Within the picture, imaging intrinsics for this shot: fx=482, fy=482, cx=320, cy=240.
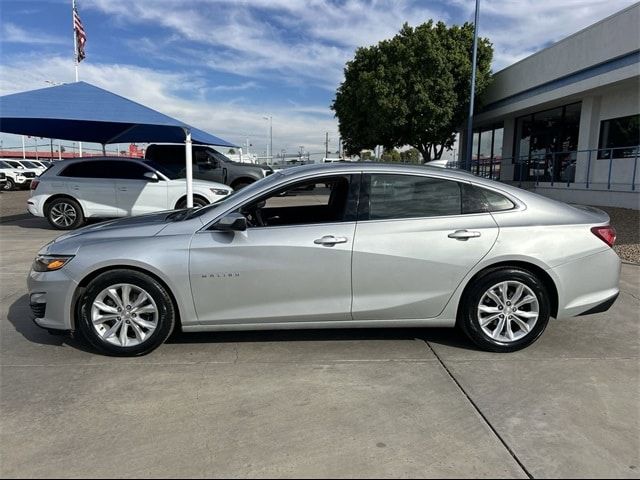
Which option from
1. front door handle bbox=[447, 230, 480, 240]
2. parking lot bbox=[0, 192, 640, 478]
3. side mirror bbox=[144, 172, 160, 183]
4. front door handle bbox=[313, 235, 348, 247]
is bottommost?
parking lot bbox=[0, 192, 640, 478]

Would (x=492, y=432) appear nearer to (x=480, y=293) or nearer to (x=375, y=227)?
(x=480, y=293)

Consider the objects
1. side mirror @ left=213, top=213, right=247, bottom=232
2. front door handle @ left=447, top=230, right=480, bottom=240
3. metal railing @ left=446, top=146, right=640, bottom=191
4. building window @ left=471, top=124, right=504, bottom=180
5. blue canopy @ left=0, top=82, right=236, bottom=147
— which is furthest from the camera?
building window @ left=471, top=124, right=504, bottom=180

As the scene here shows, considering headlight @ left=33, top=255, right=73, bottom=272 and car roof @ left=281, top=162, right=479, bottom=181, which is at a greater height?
car roof @ left=281, top=162, right=479, bottom=181

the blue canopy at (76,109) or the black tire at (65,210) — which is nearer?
the blue canopy at (76,109)

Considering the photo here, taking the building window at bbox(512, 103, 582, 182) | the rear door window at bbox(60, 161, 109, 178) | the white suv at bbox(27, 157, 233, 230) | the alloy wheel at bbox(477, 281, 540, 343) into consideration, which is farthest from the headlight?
the building window at bbox(512, 103, 582, 182)

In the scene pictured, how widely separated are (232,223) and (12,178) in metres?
29.9

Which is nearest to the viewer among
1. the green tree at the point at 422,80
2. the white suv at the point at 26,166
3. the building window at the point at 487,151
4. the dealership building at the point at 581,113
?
the dealership building at the point at 581,113

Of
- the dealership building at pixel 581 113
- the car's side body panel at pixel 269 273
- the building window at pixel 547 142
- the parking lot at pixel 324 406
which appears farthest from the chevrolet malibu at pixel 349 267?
the building window at pixel 547 142

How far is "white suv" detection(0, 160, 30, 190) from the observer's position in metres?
27.8

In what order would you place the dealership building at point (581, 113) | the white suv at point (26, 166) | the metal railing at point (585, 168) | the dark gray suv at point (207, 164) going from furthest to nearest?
the white suv at point (26, 166), the dark gray suv at point (207, 164), the metal railing at point (585, 168), the dealership building at point (581, 113)

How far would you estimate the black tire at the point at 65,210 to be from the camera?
1080 cm

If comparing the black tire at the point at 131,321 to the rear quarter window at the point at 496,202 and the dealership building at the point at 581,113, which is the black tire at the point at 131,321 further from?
the dealership building at the point at 581,113

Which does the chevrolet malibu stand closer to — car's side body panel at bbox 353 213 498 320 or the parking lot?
car's side body panel at bbox 353 213 498 320

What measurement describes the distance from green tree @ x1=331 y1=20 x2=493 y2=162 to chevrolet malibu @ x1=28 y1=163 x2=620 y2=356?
20.5 m
